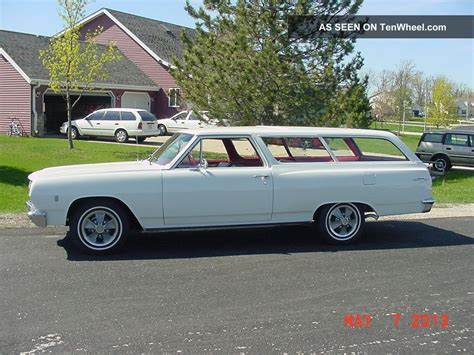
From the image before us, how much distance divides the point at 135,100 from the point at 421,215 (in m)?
24.6

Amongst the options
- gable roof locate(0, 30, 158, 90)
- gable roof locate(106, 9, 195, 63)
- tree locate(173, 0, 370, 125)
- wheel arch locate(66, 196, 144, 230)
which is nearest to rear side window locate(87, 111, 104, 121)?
gable roof locate(0, 30, 158, 90)

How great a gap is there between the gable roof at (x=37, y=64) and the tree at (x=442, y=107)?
24343 mm

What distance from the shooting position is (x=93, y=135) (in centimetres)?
2470

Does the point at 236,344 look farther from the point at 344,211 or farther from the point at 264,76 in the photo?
the point at 264,76

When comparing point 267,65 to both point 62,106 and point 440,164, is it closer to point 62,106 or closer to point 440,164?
point 440,164

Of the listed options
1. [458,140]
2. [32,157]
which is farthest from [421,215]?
[32,157]

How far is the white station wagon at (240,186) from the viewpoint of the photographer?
6242 millimetres

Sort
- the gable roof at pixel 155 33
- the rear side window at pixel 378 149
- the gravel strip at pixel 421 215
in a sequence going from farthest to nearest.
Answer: the gable roof at pixel 155 33
the gravel strip at pixel 421 215
the rear side window at pixel 378 149

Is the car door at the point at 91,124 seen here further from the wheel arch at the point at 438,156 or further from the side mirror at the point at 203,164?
the side mirror at the point at 203,164

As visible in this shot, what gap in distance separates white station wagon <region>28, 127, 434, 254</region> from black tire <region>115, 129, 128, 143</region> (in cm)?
1735

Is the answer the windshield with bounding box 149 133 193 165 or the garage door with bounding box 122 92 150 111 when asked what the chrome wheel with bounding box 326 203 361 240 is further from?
the garage door with bounding box 122 92 150 111

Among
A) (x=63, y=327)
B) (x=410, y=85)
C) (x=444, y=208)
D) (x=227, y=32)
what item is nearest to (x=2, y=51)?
(x=227, y=32)

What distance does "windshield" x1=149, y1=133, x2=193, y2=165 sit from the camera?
6.71 metres

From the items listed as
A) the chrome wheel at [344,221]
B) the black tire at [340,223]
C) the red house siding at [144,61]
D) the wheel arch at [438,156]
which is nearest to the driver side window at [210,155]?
the black tire at [340,223]
